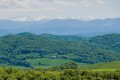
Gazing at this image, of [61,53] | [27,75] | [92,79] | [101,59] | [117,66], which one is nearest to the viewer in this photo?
[92,79]

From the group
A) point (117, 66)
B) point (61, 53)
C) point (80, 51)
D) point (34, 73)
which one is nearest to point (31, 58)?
point (61, 53)

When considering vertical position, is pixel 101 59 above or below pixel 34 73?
below

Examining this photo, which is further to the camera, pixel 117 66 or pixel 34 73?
pixel 117 66

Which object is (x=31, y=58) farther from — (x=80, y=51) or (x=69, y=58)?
(x=80, y=51)

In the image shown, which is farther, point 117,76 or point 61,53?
point 61,53

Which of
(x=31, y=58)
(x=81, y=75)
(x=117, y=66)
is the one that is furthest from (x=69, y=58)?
(x=81, y=75)

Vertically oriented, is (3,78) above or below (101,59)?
above

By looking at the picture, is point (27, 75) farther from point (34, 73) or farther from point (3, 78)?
point (3, 78)

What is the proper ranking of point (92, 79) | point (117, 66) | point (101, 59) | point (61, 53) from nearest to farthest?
point (92, 79)
point (117, 66)
point (101, 59)
point (61, 53)

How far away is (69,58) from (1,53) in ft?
211

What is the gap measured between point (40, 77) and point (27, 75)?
11.0 feet

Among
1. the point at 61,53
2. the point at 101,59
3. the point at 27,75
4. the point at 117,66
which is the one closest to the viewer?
the point at 27,75

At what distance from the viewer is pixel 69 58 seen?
559ft

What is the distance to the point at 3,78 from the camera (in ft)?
165
